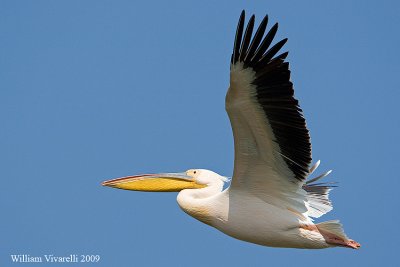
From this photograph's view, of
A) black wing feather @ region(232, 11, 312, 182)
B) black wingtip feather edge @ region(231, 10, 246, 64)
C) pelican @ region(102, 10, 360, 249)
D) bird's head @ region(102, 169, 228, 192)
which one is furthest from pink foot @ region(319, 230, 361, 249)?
black wingtip feather edge @ region(231, 10, 246, 64)

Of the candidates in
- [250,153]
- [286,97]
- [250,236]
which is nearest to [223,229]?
[250,236]

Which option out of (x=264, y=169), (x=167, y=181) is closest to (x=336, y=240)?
(x=264, y=169)

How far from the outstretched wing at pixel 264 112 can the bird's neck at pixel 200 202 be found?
0.67 metres

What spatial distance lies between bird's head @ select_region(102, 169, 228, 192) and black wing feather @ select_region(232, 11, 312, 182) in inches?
81.6

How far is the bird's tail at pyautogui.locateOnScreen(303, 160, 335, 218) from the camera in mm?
12455

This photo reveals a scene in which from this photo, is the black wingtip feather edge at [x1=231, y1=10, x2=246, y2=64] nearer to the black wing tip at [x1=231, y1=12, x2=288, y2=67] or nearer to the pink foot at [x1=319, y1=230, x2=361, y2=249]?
the black wing tip at [x1=231, y1=12, x2=288, y2=67]

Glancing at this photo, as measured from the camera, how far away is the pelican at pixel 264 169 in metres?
10.5

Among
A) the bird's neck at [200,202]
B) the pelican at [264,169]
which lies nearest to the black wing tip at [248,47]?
the pelican at [264,169]

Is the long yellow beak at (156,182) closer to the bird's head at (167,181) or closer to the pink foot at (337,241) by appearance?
the bird's head at (167,181)

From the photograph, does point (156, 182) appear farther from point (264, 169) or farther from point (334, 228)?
point (334, 228)

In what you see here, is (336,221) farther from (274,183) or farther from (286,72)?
(286,72)

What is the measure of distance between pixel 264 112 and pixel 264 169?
92 centimetres

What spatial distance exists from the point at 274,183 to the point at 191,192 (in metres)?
1.26

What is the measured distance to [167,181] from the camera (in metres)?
12.9
